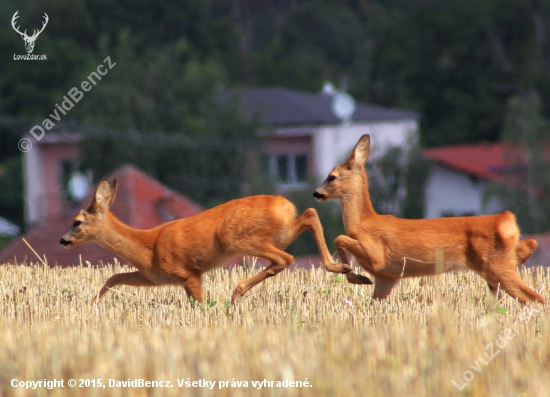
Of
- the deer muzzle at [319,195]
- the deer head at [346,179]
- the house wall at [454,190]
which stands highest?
the deer head at [346,179]

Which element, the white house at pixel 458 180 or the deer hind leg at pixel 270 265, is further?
the white house at pixel 458 180

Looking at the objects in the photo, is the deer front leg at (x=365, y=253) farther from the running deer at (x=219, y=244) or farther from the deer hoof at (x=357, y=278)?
the running deer at (x=219, y=244)

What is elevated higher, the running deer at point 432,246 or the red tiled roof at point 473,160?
the running deer at point 432,246

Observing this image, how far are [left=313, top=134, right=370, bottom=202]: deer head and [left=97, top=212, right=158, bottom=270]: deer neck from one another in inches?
60.8

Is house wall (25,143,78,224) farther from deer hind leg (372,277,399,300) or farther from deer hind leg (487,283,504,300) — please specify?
deer hind leg (487,283,504,300)

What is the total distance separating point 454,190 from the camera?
4397 centimetres

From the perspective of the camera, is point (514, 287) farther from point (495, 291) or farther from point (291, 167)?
point (291, 167)

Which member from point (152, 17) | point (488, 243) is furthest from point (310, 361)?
point (152, 17)

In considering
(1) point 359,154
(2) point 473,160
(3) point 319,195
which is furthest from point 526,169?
(3) point 319,195

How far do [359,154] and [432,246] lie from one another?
4.17ft

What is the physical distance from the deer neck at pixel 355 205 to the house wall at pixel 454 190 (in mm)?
35065

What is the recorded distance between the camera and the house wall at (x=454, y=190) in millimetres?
43500

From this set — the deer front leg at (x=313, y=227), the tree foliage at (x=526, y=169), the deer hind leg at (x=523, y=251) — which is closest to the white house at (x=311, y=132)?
the tree foliage at (x=526, y=169)

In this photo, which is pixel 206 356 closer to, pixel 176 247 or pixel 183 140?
pixel 176 247
